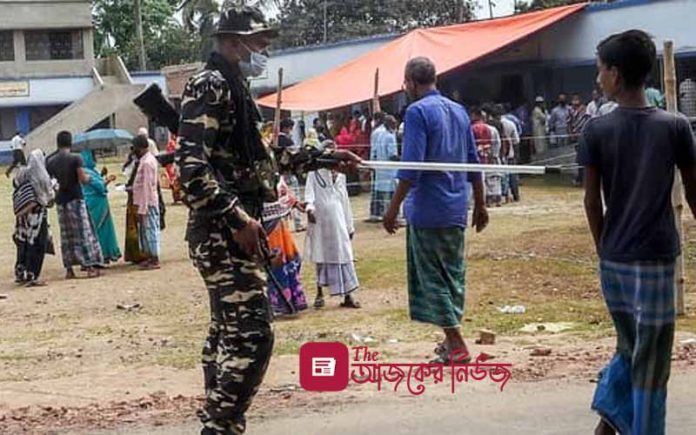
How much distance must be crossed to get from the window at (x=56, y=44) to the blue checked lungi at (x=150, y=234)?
40004 millimetres

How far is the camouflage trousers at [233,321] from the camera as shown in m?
4.83

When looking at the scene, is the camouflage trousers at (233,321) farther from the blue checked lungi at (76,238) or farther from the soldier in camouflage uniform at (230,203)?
the blue checked lungi at (76,238)

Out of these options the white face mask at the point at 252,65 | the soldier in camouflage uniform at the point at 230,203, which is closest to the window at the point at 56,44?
the white face mask at the point at 252,65

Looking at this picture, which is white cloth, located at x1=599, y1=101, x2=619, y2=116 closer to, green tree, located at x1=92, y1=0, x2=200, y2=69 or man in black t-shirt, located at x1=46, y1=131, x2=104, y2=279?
man in black t-shirt, located at x1=46, y1=131, x2=104, y2=279

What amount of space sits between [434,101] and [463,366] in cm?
165

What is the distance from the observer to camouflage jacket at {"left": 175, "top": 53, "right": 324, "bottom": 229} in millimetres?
4656

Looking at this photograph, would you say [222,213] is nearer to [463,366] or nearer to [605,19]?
[463,366]

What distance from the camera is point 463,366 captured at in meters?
7.17

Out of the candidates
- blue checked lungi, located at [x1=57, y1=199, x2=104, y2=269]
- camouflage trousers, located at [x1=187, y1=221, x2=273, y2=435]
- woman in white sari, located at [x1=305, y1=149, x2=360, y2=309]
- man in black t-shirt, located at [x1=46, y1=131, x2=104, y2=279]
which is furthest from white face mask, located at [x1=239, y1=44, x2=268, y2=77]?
blue checked lungi, located at [x1=57, y1=199, x2=104, y2=269]

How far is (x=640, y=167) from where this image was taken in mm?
4547

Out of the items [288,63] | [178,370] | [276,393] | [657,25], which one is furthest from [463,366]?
[288,63]

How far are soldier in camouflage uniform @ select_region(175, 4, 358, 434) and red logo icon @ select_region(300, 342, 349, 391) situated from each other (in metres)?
1.91

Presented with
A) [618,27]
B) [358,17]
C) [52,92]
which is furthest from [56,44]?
[618,27]

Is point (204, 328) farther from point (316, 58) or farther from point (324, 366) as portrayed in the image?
point (316, 58)
